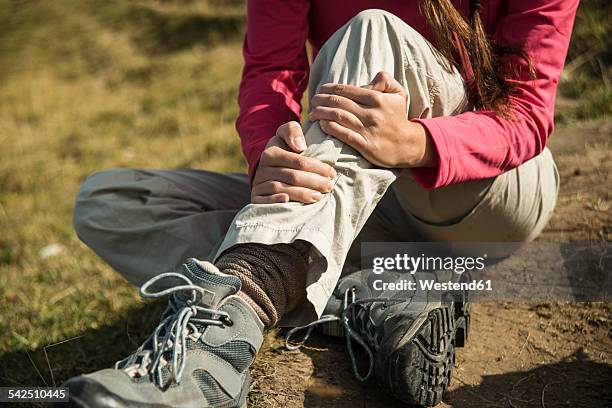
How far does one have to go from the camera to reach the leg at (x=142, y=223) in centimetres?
253

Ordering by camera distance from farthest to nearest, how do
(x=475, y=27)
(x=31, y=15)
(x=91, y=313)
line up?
(x=31, y=15) < (x=91, y=313) < (x=475, y=27)

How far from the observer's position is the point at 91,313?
3.09 m

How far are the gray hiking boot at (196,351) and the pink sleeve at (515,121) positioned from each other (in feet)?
2.10

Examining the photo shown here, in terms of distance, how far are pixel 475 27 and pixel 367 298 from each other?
841 millimetres

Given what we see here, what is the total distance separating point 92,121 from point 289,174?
4.92 m

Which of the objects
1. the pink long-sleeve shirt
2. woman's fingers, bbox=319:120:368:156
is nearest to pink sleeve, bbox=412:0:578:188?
the pink long-sleeve shirt

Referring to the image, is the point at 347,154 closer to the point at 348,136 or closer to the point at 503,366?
the point at 348,136

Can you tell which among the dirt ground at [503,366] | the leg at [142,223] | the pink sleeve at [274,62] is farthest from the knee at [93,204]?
the dirt ground at [503,366]

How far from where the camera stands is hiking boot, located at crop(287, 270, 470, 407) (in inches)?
72.2

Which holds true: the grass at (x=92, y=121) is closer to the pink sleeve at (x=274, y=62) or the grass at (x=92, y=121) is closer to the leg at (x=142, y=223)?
the leg at (x=142, y=223)

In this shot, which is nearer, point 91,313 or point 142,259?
point 142,259

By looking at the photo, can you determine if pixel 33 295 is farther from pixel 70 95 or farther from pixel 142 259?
pixel 70 95

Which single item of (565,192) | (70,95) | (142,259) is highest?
(142,259)

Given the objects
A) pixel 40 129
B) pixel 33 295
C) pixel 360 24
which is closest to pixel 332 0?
pixel 360 24
